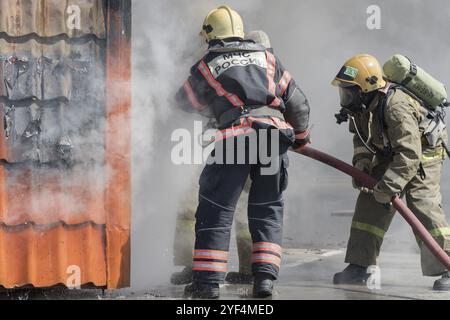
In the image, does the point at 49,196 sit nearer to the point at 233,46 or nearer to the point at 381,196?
the point at 233,46

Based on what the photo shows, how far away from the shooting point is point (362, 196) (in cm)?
523

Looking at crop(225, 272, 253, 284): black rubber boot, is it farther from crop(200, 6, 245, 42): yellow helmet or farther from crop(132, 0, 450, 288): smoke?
crop(200, 6, 245, 42): yellow helmet

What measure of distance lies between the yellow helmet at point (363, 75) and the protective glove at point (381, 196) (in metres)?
0.66

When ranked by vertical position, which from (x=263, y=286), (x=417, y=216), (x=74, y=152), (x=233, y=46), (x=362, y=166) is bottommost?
(x=263, y=286)

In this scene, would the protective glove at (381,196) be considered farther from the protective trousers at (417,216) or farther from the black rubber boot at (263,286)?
the black rubber boot at (263,286)

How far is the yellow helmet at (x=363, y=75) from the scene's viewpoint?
496cm

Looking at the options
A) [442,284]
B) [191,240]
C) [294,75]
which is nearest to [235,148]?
[191,240]

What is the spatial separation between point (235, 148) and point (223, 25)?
75cm

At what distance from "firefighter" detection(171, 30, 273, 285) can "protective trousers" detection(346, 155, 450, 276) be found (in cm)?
71

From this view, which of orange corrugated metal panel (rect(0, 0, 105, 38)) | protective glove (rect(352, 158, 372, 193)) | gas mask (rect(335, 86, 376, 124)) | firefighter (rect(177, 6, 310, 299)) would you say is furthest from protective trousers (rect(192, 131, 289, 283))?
orange corrugated metal panel (rect(0, 0, 105, 38))

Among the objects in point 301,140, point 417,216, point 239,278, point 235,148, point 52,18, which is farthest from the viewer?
point 239,278

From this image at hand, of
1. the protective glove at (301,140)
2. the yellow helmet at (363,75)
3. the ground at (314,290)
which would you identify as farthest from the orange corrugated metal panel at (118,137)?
the yellow helmet at (363,75)

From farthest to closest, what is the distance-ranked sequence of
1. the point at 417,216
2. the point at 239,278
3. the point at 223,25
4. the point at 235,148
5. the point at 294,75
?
1. the point at 294,75
2. the point at 239,278
3. the point at 417,216
4. the point at 223,25
5. the point at 235,148

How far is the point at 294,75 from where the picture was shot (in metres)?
9.62
